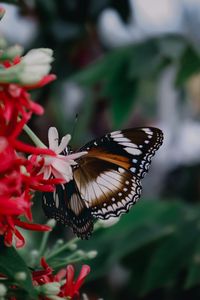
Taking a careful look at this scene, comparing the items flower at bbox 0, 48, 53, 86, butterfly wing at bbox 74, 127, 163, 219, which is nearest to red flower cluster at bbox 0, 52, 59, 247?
flower at bbox 0, 48, 53, 86

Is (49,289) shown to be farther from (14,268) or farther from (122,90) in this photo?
(122,90)

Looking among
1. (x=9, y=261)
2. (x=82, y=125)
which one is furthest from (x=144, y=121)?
(x=9, y=261)

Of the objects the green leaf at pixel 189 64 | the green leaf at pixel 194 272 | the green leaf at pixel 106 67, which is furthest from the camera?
the green leaf at pixel 106 67

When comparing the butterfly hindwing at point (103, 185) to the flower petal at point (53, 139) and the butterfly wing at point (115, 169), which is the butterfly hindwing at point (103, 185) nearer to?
the butterfly wing at point (115, 169)

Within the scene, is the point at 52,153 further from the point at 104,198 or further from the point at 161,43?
the point at 161,43

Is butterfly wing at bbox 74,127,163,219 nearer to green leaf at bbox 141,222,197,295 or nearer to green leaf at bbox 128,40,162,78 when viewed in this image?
green leaf at bbox 141,222,197,295

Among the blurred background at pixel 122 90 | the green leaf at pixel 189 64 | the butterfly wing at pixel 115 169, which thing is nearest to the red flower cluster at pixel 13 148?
the butterfly wing at pixel 115 169

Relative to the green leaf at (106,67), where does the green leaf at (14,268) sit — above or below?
above
